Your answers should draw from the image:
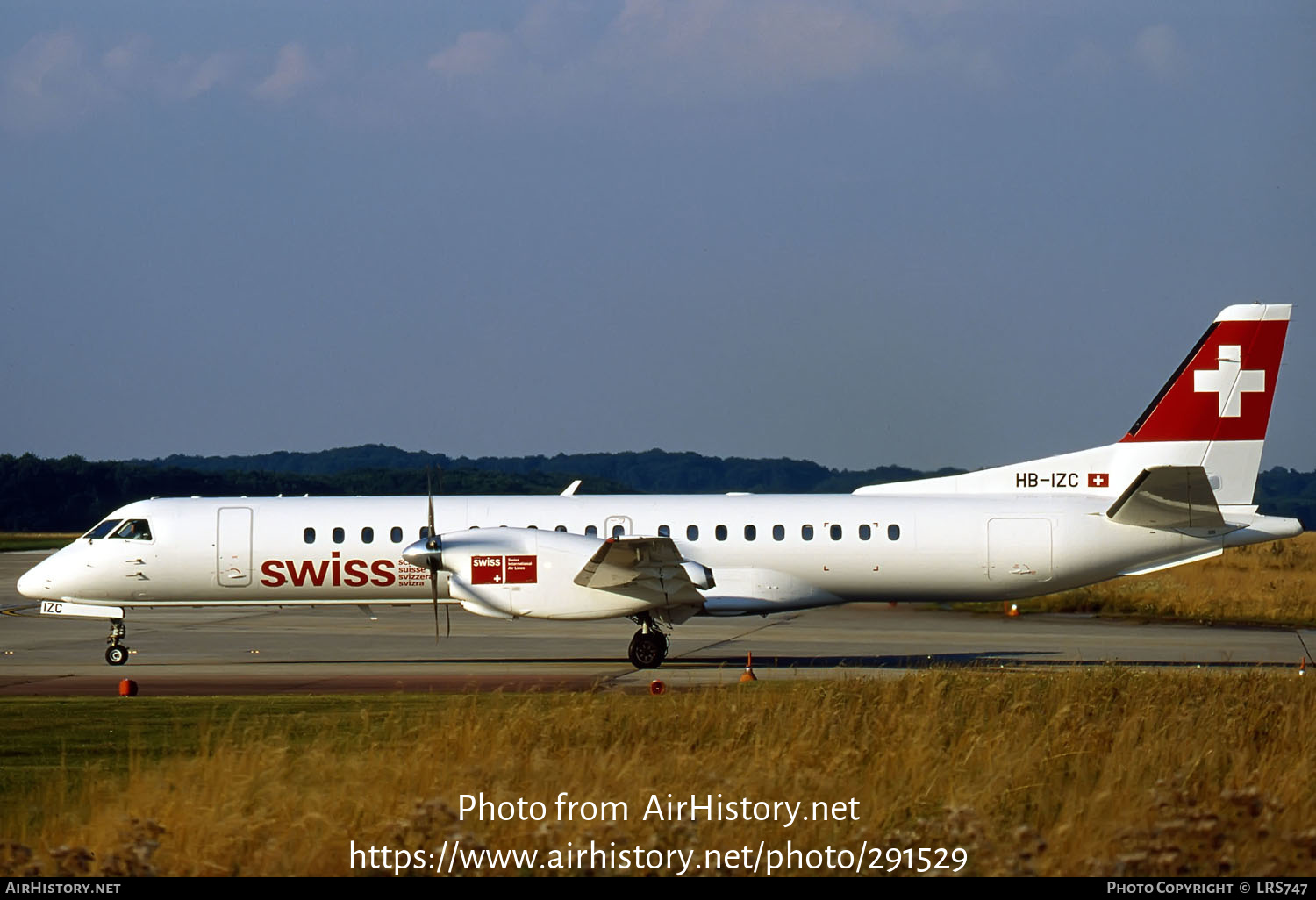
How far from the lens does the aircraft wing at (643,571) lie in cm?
2017

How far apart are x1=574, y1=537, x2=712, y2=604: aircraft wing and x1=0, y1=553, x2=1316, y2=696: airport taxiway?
4.12 feet

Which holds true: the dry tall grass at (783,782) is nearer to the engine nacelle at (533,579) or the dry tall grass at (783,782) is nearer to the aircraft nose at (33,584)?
the engine nacelle at (533,579)

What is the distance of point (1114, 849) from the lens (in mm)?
7270

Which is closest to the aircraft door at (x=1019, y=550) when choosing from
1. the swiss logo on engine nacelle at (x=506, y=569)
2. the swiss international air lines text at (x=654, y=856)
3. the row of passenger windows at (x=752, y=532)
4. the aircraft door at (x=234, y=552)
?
the row of passenger windows at (x=752, y=532)

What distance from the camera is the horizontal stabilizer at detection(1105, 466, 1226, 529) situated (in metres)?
20.8

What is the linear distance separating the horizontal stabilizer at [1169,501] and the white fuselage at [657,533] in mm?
215

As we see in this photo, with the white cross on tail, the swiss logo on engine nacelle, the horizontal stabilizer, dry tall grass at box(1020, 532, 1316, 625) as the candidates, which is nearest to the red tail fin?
the white cross on tail

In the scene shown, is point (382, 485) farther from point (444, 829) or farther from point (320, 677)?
point (444, 829)

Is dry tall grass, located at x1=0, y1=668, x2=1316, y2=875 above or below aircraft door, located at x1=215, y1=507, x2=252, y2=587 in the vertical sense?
below

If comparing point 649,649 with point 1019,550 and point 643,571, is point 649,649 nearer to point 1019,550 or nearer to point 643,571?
point 643,571

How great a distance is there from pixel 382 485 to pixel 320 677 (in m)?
53.5

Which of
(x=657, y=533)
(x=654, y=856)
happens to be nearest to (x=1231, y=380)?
(x=657, y=533)

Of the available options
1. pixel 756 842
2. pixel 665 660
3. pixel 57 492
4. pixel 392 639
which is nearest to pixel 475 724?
pixel 756 842

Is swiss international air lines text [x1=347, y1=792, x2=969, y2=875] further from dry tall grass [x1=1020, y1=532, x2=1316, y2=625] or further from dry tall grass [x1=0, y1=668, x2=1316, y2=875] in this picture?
dry tall grass [x1=1020, y1=532, x2=1316, y2=625]
